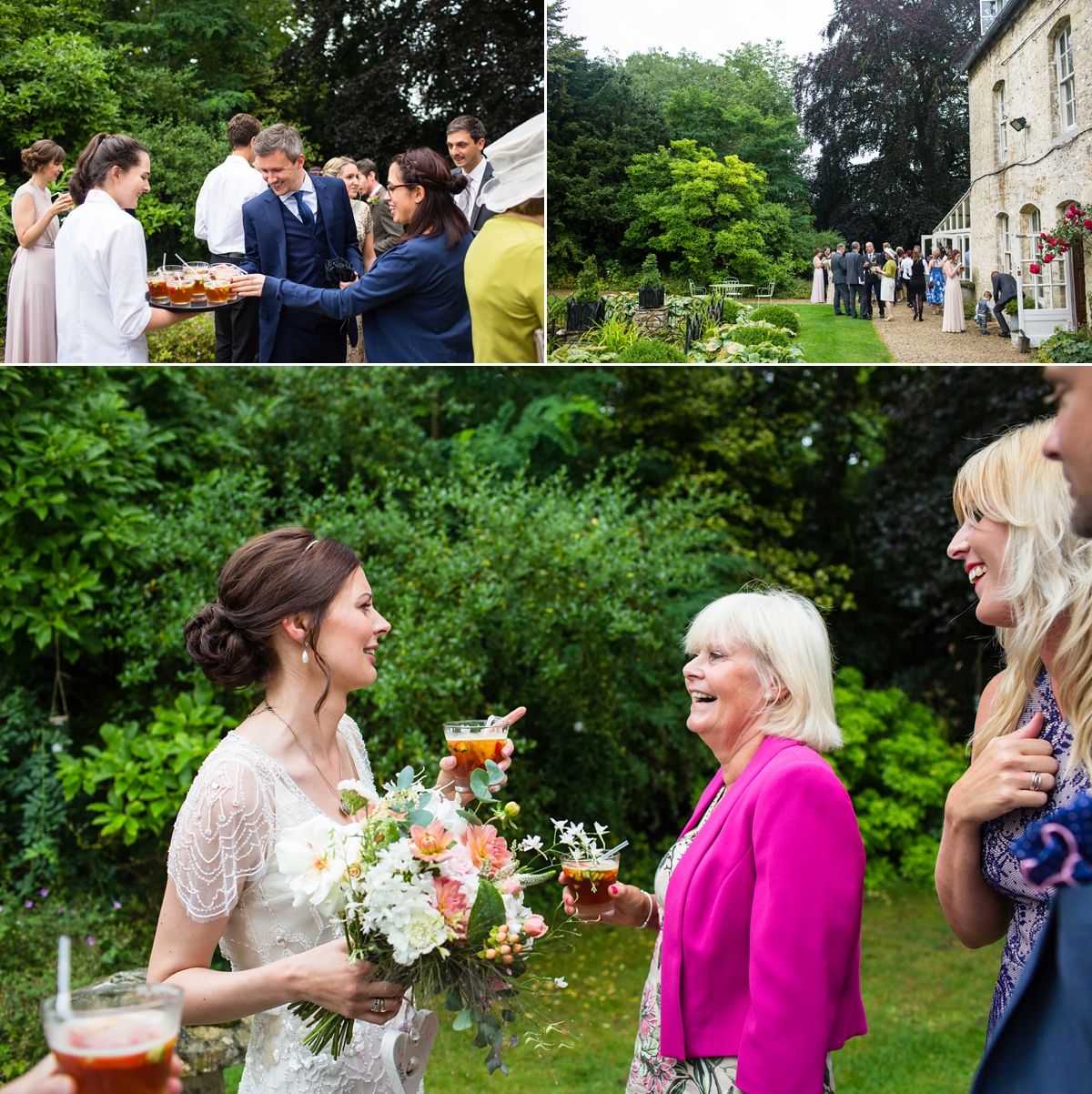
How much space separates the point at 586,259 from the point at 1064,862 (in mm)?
4417

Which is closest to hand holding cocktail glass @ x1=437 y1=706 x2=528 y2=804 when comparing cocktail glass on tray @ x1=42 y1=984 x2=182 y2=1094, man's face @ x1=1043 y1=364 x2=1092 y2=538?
cocktail glass on tray @ x1=42 y1=984 x2=182 y2=1094

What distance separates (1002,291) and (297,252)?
3702 mm

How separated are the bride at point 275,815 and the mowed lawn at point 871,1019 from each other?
1.68 meters

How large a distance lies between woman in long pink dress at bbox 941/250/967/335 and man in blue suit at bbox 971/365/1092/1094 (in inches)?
176

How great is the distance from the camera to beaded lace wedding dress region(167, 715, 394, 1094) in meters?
1.75

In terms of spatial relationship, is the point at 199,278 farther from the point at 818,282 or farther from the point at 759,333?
the point at 818,282

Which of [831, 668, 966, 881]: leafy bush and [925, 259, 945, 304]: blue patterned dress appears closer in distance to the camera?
[925, 259, 945, 304]: blue patterned dress

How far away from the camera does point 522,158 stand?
502 centimetres

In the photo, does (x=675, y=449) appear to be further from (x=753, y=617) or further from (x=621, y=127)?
(x=753, y=617)

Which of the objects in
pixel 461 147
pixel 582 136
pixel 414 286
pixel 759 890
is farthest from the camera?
pixel 582 136

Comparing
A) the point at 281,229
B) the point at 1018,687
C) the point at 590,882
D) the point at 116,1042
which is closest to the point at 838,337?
the point at 281,229

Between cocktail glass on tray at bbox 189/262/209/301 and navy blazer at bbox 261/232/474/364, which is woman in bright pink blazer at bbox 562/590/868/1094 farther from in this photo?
cocktail glass on tray at bbox 189/262/209/301

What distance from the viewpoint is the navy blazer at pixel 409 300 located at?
14.7 ft

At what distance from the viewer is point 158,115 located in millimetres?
5047
